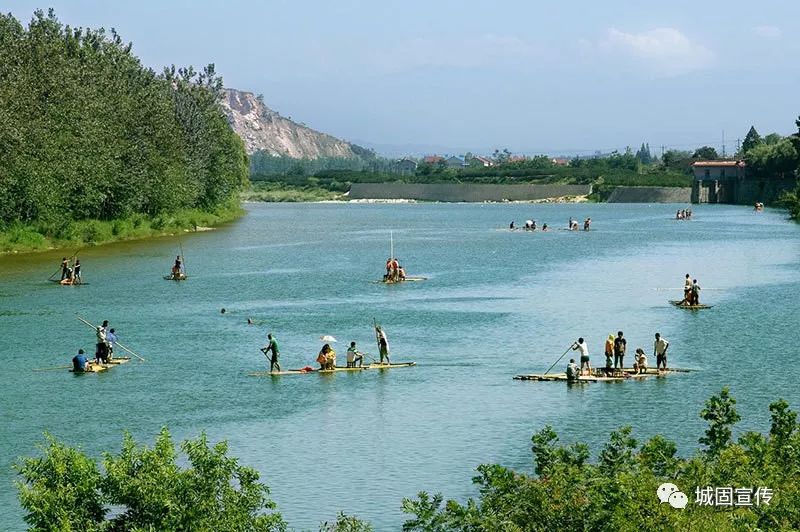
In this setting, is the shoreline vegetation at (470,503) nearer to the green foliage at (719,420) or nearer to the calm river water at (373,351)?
the green foliage at (719,420)

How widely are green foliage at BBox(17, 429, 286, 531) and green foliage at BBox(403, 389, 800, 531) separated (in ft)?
10.9

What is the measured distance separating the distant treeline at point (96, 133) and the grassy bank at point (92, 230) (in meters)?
0.78

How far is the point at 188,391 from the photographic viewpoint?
44906 mm

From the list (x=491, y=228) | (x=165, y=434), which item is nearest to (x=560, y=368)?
(x=165, y=434)

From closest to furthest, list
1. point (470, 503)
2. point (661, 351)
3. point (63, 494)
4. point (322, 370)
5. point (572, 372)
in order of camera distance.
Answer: point (63, 494) → point (470, 503) → point (572, 372) → point (661, 351) → point (322, 370)

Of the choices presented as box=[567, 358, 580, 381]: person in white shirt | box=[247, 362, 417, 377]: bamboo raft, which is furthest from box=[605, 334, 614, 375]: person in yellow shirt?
box=[247, 362, 417, 377]: bamboo raft

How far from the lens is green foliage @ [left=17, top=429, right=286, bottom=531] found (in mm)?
21297

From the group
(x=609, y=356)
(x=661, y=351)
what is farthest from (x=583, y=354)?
(x=661, y=351)

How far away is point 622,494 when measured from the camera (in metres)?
21.7

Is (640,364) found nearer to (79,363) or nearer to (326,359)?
(326,359)

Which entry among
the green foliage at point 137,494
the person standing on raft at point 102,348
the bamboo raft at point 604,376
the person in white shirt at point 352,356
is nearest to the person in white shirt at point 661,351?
the bamboo raft at point 604,376

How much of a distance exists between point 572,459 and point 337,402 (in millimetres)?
18354

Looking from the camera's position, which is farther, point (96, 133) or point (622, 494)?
point (96, 133)

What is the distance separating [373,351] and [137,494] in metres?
32.9
